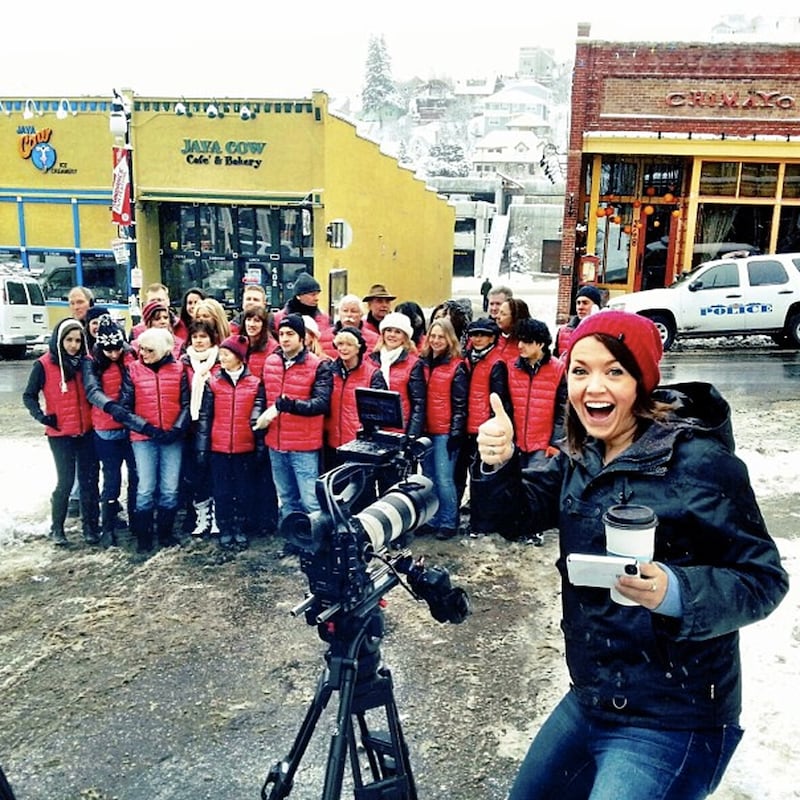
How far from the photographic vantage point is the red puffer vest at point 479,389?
21.3 ft

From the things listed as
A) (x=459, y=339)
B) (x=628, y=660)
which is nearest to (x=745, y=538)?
(x=628, y=660)

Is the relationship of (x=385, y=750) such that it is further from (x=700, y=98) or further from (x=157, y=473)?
(x=700, y=98)

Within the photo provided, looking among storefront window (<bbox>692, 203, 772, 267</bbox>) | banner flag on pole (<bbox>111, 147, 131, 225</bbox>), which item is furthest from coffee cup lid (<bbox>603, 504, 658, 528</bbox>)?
storefront window (<bbox>692, 203, 772, 267</bbox>)

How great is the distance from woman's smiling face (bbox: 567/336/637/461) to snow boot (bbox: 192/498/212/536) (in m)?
4.94

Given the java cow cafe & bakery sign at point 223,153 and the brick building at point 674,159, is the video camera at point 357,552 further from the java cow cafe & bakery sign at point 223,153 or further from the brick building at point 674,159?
the java cow cafe & bakery sign at point 223,153

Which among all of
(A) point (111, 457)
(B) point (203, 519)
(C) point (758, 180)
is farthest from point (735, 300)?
(A) point (111, 457)

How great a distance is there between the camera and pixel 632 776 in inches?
82.4

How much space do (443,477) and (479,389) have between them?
0.80m

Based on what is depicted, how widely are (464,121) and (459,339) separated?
451ft

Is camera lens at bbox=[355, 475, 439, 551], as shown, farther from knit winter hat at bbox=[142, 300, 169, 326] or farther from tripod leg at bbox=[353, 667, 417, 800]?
knit winter hat at bbox=[142, 300, 169, 326]

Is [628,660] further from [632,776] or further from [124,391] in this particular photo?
[124,391]

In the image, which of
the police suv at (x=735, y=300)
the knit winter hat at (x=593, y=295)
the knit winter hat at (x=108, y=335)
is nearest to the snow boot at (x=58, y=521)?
the knit winter hat at (x=108, y=335)

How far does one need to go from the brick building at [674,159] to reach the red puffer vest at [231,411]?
544 inches

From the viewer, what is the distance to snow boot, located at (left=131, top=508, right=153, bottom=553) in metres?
6.36
